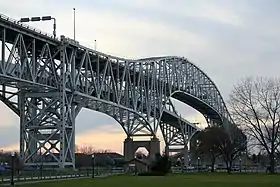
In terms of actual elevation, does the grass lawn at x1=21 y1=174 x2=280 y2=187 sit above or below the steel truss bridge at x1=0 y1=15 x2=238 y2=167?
below

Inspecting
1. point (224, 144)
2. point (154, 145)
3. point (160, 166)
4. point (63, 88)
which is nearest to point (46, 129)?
point (63, 88)

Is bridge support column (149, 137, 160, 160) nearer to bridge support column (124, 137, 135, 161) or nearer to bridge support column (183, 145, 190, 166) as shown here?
bridge support column (124, 137, 135, 161)

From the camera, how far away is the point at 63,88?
73.7 m

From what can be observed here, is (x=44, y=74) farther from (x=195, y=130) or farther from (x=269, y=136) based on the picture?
(x=195, y=130)

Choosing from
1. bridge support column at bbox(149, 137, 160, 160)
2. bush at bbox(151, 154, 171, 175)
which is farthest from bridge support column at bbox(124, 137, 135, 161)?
bush at bbox(151, 154, 171, 175)

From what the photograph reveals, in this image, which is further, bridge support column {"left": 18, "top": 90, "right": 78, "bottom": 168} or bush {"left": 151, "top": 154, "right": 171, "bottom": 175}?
bush {"left": 151, "top": 154, "right": 171, "bottom": 175}

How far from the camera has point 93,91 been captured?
8681 cm

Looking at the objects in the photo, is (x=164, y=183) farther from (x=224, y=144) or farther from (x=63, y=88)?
(x=224, y=144)

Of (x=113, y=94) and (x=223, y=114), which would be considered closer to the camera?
(x=113, y=94)

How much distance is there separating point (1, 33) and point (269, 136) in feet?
160

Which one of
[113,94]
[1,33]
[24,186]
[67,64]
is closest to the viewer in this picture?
[24,186]


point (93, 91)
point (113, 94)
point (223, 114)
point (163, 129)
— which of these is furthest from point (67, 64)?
point (223, 114)

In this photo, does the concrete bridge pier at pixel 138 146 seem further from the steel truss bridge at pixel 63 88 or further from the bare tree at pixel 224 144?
the bare tree at pixel 224 144

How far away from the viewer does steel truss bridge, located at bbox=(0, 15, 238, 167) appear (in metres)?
66.0
